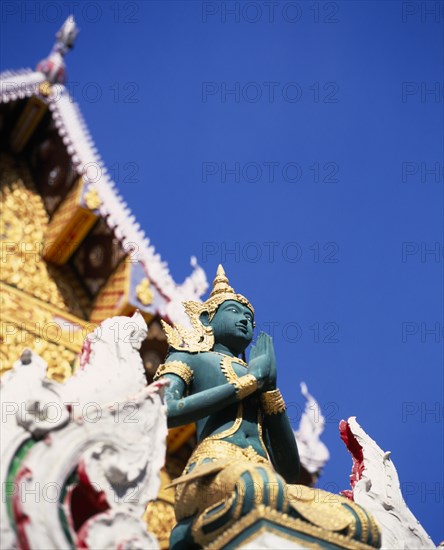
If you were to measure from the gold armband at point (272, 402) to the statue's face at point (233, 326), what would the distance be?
0.97 ft

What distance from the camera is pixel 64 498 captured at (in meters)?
2.36

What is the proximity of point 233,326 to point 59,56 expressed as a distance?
6301mm

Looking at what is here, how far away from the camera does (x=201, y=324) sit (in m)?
3.62

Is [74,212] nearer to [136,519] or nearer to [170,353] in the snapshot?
[170,353]

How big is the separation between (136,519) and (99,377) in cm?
43

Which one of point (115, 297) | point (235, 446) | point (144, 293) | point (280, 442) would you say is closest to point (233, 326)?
point (280, 442)

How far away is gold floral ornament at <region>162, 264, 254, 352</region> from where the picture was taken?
3455 millimetres

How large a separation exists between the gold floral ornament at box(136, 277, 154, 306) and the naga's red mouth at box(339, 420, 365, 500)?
4.36 m

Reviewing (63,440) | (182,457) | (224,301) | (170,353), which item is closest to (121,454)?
(63,440)

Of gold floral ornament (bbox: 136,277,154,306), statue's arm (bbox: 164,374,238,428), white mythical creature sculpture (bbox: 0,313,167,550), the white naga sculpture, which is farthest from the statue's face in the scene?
gold floral ornament (bbox: 136,277,154,306)

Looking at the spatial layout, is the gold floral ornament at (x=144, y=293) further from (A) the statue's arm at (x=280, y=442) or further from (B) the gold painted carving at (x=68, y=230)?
(A) the statue's arm at (x=280, y=442)

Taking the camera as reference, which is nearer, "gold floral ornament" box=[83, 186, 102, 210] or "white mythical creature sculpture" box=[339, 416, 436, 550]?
"white mythical creature sculpture" box=[339, 416, 436, 550]

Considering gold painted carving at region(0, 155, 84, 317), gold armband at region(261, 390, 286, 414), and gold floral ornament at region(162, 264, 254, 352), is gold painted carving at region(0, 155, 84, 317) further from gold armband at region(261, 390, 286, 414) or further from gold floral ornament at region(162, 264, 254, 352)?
gold armband at region(261, 390, 286, 414)

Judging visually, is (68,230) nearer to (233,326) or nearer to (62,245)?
(62,245)
